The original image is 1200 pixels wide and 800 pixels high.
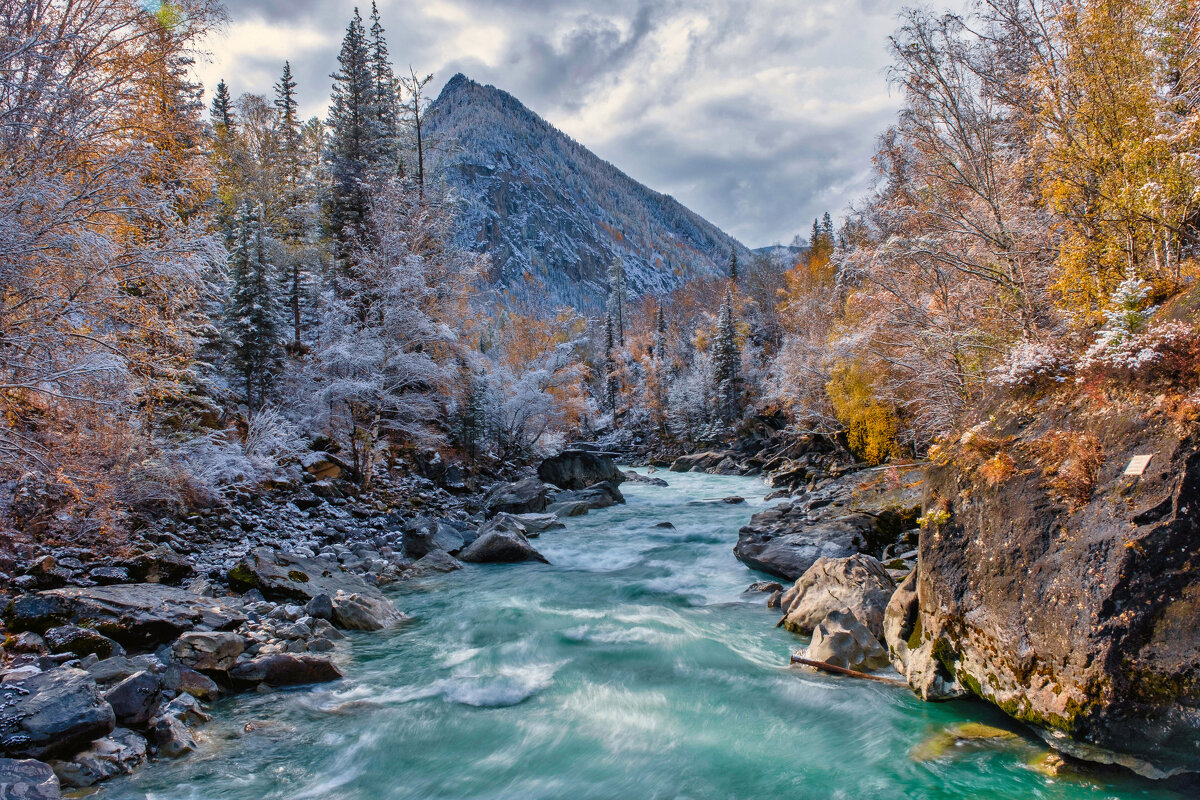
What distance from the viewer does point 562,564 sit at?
12.7m

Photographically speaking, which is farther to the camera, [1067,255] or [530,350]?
[530,350]

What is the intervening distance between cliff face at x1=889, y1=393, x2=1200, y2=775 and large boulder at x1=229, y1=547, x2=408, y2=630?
7623 mm

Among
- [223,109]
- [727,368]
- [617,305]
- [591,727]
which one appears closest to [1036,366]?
[591,727]

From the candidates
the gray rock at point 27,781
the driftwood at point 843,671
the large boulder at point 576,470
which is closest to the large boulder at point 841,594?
the driftwood at point 843,671

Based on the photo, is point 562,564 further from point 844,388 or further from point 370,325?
point 844,388

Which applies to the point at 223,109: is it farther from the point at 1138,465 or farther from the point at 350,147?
the point at 1138,465

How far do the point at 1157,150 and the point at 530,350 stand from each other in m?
36.1

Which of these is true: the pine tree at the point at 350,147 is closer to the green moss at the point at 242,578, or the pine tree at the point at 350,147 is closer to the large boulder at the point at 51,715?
the green moss at the point at 242,578

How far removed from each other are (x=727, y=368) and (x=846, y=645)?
122ft

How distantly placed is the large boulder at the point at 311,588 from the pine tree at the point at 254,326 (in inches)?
364

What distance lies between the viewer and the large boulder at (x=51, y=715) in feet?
13.3

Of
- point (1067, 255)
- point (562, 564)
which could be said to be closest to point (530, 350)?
point (562, 564)

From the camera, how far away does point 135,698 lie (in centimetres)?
487

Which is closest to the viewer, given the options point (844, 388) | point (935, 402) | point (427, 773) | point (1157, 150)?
point (427, 773)
